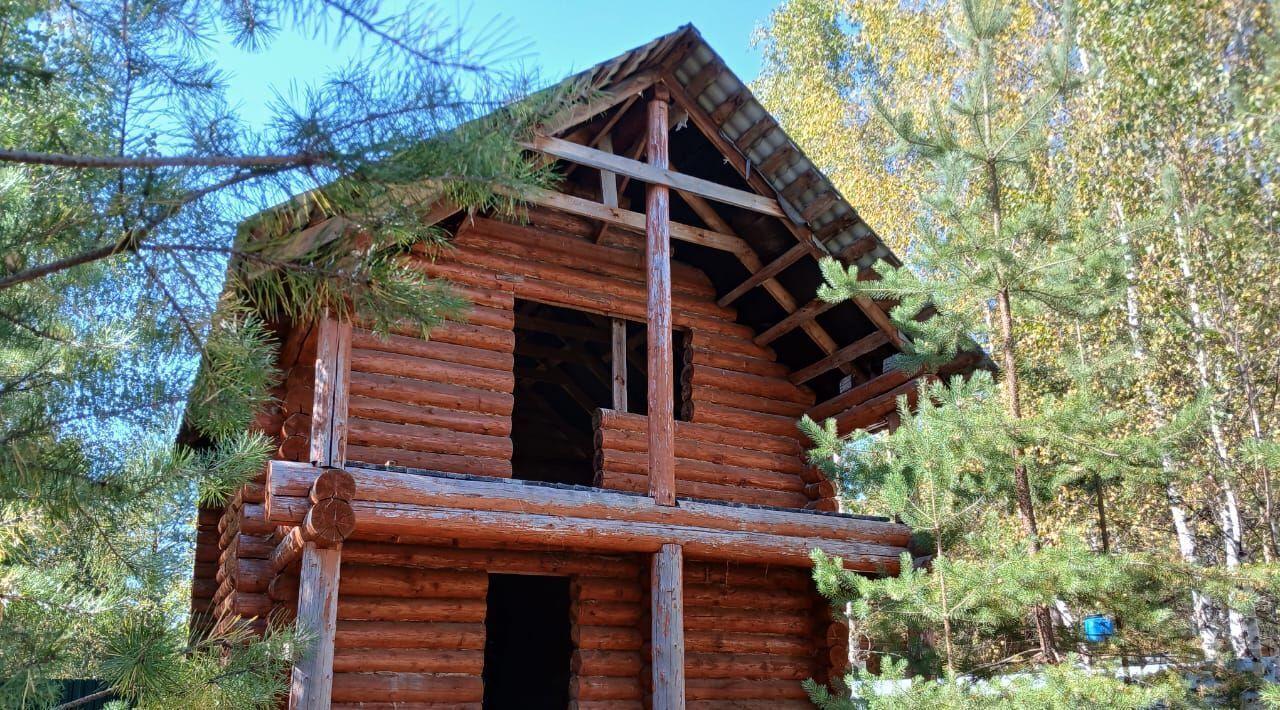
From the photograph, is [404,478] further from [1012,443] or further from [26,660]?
[1012,443]

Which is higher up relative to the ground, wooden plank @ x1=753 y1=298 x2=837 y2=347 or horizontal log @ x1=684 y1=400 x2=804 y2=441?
wooden plank @ x1=753 y1=298 x2=837 y2=347

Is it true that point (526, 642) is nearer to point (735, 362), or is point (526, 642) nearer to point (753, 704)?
point (753, 704)

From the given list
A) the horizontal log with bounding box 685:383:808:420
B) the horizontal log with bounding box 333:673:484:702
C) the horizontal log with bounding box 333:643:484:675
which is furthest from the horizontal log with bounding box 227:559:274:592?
the horizontal log with bounding box 685:383:808:420

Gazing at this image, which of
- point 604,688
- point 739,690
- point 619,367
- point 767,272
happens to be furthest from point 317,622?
point 767,272

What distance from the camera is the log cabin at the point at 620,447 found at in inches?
344

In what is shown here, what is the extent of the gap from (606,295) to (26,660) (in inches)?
318

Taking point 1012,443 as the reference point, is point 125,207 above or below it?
below

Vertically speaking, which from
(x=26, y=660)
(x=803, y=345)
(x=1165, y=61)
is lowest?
(x=26, y=660)

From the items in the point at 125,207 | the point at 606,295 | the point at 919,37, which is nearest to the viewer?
the point at 125,207

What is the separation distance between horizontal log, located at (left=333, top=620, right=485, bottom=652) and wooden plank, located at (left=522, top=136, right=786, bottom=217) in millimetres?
4371

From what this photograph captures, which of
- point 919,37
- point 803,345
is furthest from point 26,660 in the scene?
point 919,37

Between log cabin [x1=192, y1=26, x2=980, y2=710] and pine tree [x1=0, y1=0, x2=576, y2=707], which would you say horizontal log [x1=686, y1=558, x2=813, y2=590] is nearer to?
log cabin [x1=192, y1=26, x2=980, y2=710]

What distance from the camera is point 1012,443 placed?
888 cm

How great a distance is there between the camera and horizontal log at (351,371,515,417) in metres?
9.92
